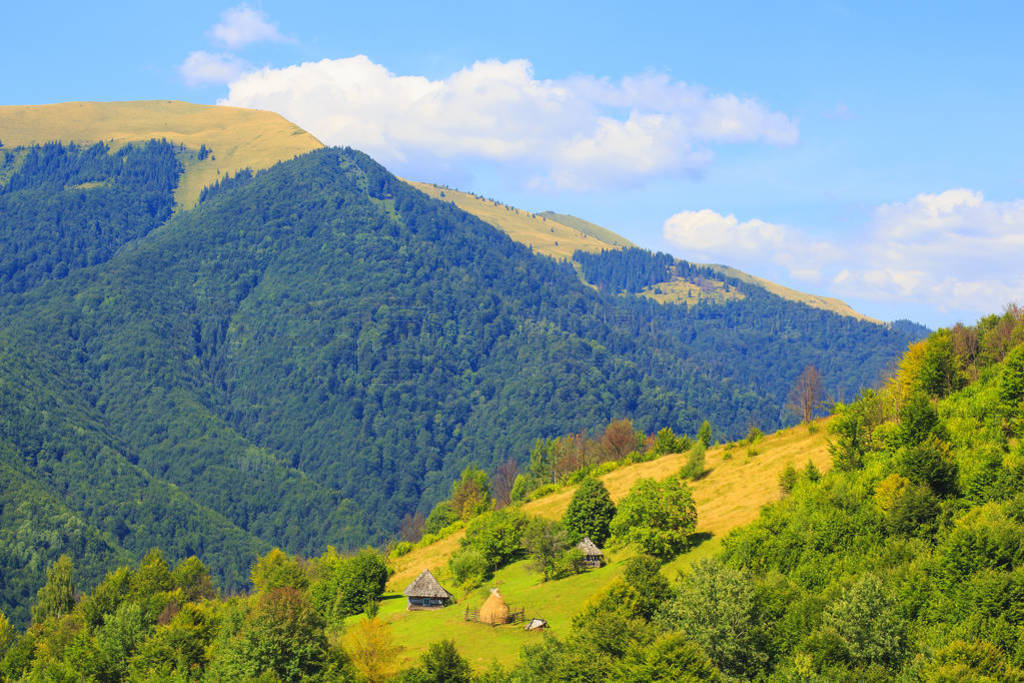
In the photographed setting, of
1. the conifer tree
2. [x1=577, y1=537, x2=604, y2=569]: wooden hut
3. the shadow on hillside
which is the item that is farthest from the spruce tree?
the conifer tree

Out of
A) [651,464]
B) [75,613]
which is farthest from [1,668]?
[651,464]

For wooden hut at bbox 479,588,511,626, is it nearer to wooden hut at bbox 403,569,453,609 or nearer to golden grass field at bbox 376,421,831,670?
golden grass field at bbox 376,421,831,670

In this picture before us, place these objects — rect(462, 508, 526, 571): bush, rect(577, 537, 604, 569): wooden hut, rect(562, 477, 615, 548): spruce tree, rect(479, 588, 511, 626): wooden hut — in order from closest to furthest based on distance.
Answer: rect(479, 588, 511, 626): wooden hut < rect(577, 537, 604, 569): wooden hut < rect(562, 477, 615, 548): spruce tree < rect(462, 508, 526, 571): bush

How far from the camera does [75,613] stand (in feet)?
391

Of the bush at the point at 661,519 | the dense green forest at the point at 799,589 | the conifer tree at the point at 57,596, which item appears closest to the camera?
the dense green forest at the point at 799,589

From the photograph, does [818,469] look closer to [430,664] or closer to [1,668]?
[430,664]

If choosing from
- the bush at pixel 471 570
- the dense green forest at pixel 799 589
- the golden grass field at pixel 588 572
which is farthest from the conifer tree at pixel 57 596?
the bush at pixel 471 570

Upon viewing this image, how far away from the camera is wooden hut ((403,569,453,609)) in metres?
93.5

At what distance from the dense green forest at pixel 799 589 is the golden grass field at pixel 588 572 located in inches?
113

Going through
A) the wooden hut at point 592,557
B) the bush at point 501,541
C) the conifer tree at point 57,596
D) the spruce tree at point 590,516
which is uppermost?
the spruce tree at point 590,516

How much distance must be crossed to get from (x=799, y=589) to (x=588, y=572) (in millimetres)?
28666

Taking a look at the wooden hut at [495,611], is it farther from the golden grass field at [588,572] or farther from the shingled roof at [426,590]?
the shingled roof at [426,590]

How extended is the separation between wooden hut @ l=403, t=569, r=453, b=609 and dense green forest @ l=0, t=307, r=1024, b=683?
6945mm

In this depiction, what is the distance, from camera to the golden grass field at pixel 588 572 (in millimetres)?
76312
